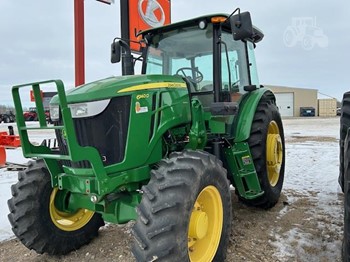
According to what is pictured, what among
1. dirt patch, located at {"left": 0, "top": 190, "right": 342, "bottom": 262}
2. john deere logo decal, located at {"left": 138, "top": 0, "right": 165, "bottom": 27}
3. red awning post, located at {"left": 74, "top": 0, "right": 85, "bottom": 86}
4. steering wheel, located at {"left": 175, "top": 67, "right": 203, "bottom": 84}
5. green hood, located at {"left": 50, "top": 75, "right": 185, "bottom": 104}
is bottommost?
dirt patch, located at {"left": 0, "top": 190, "right": 342, "bottom": 262}

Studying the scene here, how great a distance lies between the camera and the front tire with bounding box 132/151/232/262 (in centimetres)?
245

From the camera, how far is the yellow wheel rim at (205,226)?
9.37ft

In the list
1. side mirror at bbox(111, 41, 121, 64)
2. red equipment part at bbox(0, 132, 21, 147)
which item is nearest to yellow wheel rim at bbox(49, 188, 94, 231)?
side mirror at bbox(111, 41, 121, 64)

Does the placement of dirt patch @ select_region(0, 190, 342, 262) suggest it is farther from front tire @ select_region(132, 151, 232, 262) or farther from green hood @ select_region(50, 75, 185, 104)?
green hood @ select_region(50, 75, 185, 104)

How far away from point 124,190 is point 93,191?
0.36 m

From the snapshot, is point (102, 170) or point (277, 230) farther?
point (277, 230)

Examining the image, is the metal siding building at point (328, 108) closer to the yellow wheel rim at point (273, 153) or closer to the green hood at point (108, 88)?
the yellow wheel rim at point (273, 153)

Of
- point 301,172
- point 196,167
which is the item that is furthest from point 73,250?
point 301,172

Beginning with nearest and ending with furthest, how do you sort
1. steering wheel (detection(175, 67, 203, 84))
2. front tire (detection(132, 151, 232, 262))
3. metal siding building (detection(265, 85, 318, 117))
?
front tire (detection(132, 151, 232, 262)) → steering wheel (detection(175, 67, 203, 84)) → metal siding building (detection(265, 85, 318, 117))

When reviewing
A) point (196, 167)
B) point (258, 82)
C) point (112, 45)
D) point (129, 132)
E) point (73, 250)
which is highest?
point (112, 45)

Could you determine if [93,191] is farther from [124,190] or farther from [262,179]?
[262,179]

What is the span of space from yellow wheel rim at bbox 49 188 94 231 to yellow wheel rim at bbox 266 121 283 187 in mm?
2397

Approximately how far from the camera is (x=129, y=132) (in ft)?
9.46

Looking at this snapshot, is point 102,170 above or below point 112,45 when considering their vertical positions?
below
